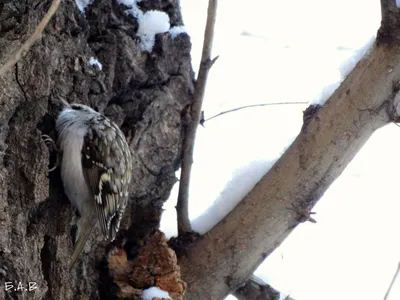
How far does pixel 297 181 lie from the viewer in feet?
7.55

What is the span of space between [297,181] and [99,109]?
2.23 ft

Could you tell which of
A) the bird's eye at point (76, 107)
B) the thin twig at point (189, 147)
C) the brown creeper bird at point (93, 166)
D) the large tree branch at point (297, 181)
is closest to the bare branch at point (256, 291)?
the large tree branch at point (297, 181)

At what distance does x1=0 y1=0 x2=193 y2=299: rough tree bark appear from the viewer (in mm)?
1979

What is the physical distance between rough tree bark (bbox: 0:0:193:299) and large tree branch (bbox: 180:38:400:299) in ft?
0.47

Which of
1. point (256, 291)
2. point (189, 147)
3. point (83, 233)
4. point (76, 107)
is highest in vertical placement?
point (189, 147)

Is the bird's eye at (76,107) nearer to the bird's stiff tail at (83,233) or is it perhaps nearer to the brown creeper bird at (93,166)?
the brown creeper bird at (93,166)

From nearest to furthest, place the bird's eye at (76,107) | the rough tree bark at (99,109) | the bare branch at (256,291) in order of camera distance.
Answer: the rough tree bark at (99,109) < the bird's eye at (76,107) < the bare branch at (256,291)

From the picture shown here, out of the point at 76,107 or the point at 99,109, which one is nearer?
the point at 76,107

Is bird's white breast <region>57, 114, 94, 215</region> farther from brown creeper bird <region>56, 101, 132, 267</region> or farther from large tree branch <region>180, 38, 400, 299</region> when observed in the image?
large tree branch <region>180, 38, 400, 299</region>

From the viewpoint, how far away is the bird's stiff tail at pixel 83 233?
2.18m

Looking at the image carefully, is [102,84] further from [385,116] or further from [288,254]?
[288,254]

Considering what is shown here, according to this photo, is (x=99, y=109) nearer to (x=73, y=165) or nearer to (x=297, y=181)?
(x=73, y=165)

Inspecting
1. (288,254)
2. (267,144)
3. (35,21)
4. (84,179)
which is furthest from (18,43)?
(288,254)

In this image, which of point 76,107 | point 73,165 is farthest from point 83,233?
point 76,107
